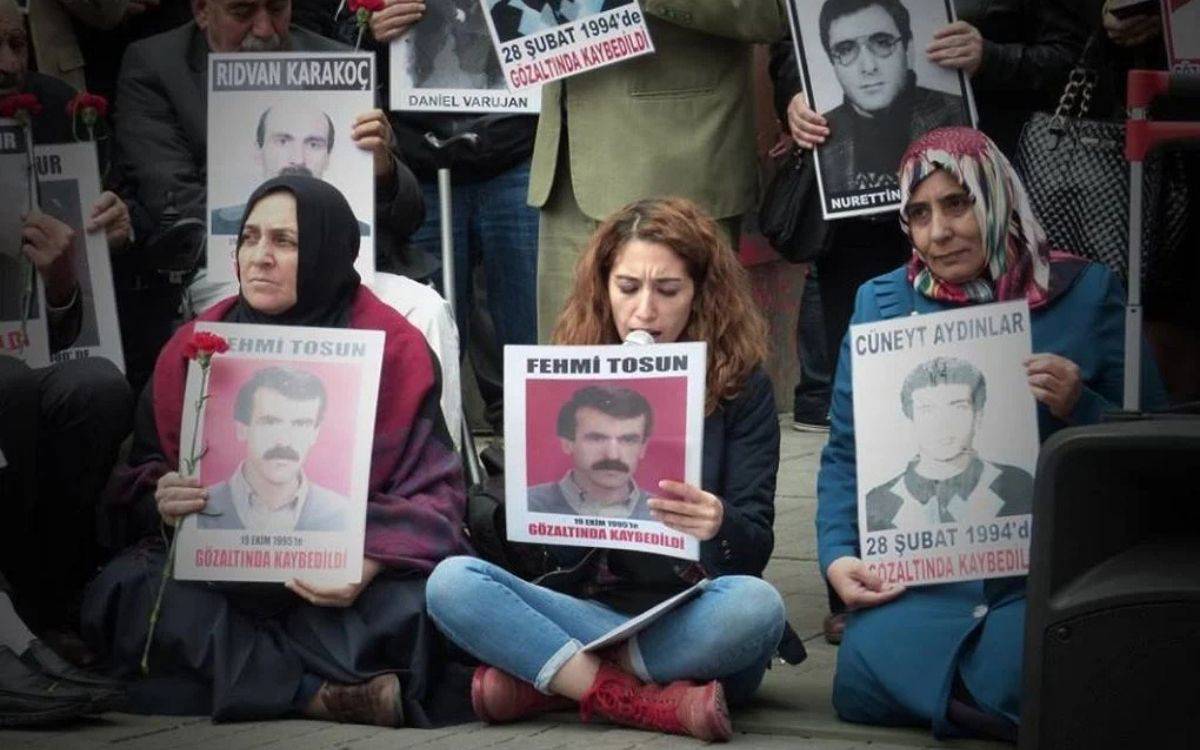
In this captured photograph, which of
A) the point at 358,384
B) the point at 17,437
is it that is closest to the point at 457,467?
the point at 358,384

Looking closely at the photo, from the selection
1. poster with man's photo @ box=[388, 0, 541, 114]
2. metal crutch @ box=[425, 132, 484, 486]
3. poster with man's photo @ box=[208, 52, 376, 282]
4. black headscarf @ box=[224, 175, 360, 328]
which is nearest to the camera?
black headscarf @ box=[224, 175, 360, 328]

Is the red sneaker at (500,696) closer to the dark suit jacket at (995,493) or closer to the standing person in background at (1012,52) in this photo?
the dark suit jacket at (995,493)

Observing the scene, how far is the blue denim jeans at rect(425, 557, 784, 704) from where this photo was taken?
5090 mm

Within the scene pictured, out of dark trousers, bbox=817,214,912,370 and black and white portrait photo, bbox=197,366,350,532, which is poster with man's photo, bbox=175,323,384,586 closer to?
black and white portrait photo, bbox=197,366,350,532

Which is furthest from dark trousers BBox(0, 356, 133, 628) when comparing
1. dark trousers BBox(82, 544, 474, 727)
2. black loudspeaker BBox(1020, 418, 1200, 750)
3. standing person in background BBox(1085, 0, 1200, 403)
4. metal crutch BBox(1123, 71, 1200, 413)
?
black loudspeaker BBox(1020, 418, 1200, 750)

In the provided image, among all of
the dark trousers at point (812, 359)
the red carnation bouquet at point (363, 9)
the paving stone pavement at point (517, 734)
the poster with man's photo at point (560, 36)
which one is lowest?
the paving stone pavement at point (517, 734)

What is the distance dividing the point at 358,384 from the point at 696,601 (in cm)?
94

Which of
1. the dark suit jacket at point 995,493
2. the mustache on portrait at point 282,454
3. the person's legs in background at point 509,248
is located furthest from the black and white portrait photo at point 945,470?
the person's legs in background at point 509,248

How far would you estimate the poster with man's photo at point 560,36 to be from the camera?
19.8ft

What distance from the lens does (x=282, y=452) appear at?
5445 millimetres

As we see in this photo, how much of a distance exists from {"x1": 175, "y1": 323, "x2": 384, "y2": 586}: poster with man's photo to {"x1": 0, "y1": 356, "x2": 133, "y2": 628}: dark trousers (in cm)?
47

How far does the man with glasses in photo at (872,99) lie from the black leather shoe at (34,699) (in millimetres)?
2161

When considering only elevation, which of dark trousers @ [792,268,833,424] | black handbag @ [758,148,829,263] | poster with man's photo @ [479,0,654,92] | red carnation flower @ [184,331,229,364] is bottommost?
dark trousers @ [792,268,833,424]

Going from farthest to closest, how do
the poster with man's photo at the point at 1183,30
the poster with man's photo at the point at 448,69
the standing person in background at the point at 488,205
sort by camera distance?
the standing person in background at the point at 488,205
the poster with man's photo at the point at 448,69
the poster with man's photo at the point at 1183,30
